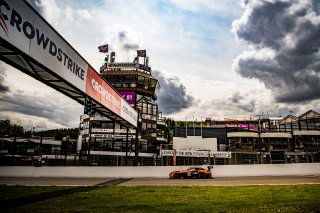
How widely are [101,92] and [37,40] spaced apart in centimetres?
561

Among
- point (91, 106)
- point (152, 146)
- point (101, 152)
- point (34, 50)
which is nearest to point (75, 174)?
point (91, 106)

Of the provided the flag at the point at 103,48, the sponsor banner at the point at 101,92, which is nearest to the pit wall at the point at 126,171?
the sponsor banner at the point at 101,92

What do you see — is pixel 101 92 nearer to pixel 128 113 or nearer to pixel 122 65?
pixel 128 113

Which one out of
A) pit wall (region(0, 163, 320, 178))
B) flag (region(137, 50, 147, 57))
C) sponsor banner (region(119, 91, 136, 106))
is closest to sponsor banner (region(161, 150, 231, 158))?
pit wall (region(0, 163, 320, 178))

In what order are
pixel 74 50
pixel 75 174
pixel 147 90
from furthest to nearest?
1. pixel 147 90
2. pixel 75 174
3. pixel 74 50

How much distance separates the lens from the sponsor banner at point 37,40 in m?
6.80

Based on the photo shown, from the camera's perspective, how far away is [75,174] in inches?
875

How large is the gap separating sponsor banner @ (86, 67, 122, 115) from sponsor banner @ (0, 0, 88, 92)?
3.90 feet

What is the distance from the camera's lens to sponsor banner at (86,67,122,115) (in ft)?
39.5

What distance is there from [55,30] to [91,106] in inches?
234

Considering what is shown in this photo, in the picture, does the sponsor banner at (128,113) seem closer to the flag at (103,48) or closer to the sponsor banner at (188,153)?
the sponsor banner at (188,153)

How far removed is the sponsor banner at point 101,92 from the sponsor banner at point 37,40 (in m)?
1.19

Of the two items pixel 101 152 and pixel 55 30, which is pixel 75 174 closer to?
pixel 55 30

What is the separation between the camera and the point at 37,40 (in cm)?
798
